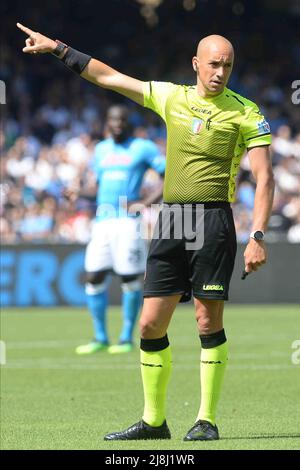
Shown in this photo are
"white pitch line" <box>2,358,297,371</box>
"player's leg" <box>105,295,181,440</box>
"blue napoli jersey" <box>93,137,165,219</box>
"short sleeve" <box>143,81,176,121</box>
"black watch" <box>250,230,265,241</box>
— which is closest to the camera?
"black watch" <box>250,230,265,241</box>

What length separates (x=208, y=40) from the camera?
24.5 feet

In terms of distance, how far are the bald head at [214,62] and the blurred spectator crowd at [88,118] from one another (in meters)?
10.4

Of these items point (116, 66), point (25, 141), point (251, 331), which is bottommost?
point (251, 331)

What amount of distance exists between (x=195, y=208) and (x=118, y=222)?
6200mm

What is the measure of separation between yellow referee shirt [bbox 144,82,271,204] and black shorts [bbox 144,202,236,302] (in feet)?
0.34

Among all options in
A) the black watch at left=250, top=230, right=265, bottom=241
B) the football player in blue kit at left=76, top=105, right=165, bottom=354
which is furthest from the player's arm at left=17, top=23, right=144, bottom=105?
the football player in blue kit at left=76, top=105, right=165, bottom=354

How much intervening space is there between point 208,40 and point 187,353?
640 centimetres

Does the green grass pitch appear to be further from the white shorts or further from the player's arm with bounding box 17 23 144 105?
the player's arm with bounding box 17 23 144 105

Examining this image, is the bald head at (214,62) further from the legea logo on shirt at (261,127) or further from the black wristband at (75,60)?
the black wristband at (75,60)

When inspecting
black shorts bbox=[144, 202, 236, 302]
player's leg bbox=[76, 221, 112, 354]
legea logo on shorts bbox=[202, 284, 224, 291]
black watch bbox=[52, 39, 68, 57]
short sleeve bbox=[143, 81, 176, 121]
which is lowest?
player's leg bbox=[76, 221, 112, 354]

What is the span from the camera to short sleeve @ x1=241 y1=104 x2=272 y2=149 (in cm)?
747
